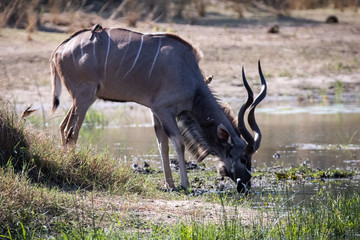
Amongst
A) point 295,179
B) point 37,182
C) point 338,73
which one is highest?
point 37,182

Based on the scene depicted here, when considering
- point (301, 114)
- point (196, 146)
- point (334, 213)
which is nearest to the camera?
point (334, 213)

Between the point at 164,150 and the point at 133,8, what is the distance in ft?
33.9

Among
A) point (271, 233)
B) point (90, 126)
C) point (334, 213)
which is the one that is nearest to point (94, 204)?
point (271, 233)

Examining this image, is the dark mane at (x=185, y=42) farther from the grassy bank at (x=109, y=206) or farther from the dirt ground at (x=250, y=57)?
the dirt ground at (x=250, y=57)

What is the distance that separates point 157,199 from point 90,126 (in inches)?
204

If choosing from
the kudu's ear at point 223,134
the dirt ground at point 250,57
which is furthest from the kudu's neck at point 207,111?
the dirt ground at point 250,57

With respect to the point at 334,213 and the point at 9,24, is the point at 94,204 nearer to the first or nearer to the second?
the point at 334,213

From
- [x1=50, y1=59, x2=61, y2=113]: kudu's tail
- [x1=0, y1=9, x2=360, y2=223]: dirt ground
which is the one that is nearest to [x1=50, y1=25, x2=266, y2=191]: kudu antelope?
[x1=50, y1=59, x2=61, y2=113]: kudu's tail

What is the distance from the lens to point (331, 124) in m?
10.9

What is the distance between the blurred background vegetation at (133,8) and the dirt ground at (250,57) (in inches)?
15.9

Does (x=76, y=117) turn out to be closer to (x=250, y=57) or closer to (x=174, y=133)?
(x=174, y=133)

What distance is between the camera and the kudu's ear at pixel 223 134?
6.89 m

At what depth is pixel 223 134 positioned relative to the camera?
6.95 metres

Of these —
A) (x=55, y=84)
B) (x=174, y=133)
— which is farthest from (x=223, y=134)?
(x=55, y=84)
